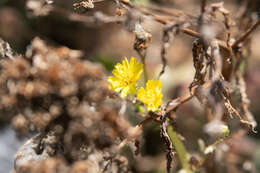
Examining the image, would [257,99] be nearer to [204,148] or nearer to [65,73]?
[204,148]

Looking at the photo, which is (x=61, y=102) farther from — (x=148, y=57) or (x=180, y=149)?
(x=148, y=57)

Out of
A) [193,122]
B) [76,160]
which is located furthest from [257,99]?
[76,160]

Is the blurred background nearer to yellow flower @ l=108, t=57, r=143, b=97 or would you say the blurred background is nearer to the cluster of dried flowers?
yellow flower @ l=108, t=57, r=143, b=97

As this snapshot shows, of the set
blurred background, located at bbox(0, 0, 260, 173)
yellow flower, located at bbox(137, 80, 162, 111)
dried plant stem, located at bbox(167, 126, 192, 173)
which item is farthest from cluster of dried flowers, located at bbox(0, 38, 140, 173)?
blurred background, located at bbox(0, 0, 260, 173)

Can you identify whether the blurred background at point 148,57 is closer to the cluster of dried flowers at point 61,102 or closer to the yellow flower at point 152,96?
the yellow flower at point 152,96

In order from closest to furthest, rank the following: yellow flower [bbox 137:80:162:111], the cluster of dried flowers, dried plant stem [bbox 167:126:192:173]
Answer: the cluster of dried flowers < yellow flower [bbox 137:80:162:111] < dried plant stem [bbox 167:126:192:173]

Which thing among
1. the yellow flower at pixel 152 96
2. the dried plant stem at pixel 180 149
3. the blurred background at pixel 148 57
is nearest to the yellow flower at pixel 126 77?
the yellow flower at pixel 152 96
